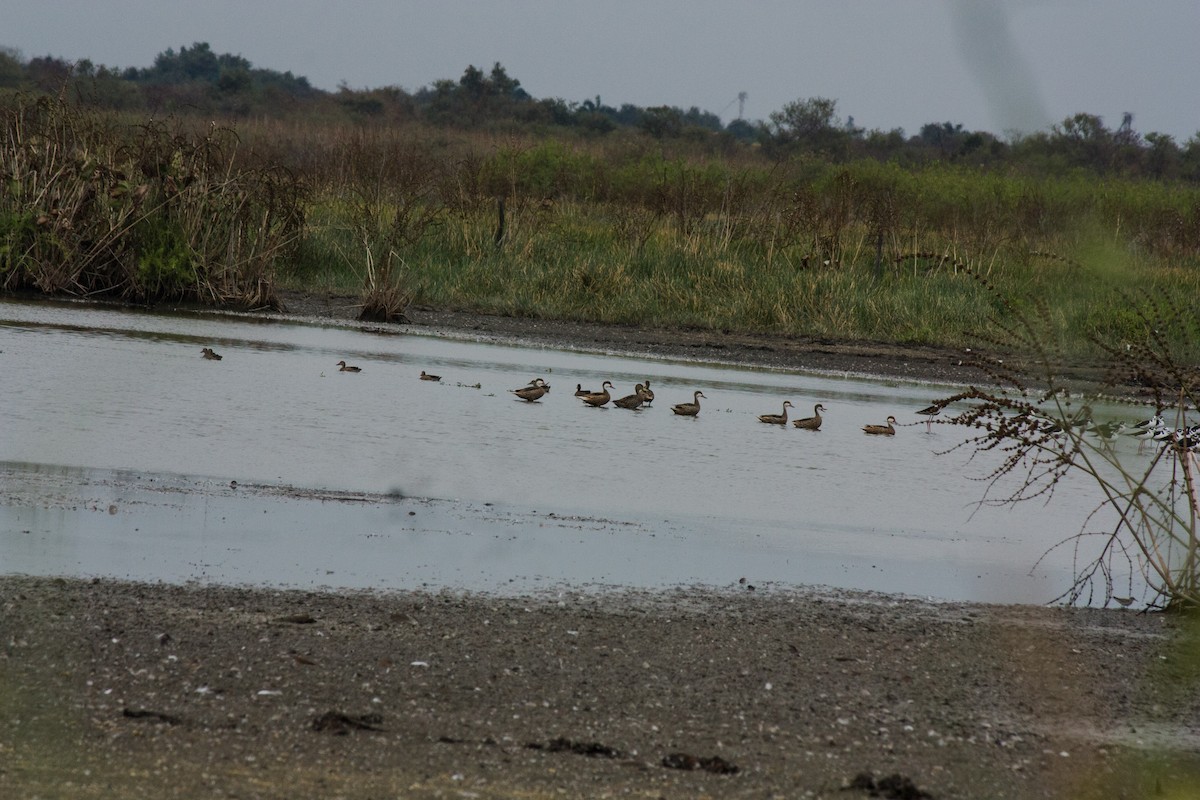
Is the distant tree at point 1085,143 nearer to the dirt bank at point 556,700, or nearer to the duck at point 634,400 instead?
the dirt bank at point 556,700

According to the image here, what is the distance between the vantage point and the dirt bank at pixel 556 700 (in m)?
3.97

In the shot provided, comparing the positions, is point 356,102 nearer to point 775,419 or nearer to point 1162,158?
point 775,419

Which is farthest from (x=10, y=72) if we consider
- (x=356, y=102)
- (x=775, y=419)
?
(x=775, y=419)

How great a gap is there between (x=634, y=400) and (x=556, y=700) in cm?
948

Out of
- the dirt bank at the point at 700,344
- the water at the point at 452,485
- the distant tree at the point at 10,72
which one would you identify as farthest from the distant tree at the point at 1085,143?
the distant tree at the point at 10,72

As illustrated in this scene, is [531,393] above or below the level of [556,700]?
above

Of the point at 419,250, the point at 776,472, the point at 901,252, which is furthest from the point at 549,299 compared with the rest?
the point at 776,472

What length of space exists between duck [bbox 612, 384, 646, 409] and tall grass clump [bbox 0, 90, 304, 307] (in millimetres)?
8414

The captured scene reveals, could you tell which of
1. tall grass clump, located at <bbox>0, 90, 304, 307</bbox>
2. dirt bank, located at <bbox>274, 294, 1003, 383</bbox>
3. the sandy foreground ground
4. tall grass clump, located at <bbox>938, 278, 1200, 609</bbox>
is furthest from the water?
dirt bank, located at <bbox>274, 294, 1003, 383</bbox>

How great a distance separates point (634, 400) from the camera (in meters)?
14.1

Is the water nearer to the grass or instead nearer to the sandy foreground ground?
the sandy foreground ground

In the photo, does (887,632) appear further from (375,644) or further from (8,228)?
(8,228)

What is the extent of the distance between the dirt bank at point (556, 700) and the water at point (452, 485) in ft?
2.46

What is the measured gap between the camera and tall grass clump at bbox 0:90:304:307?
63.9 feet
